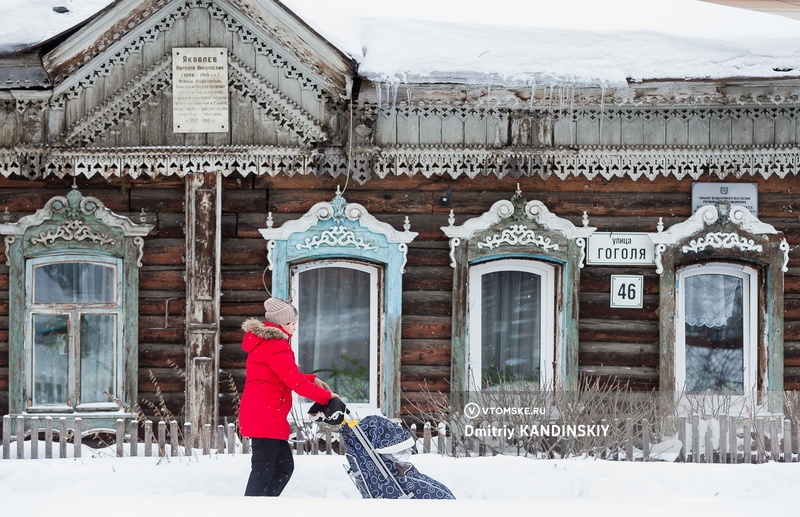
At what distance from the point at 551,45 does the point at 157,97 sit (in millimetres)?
3679

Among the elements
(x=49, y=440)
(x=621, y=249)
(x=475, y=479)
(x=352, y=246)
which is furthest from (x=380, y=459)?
(x=621, y=249)

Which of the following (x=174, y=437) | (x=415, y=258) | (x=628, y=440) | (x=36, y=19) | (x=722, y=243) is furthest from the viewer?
(x=415, y=258)

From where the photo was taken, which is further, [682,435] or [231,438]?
[682,435]

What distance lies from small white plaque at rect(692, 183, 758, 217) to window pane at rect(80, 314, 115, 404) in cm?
589

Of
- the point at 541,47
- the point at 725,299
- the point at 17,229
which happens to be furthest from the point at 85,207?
the point at 725,299

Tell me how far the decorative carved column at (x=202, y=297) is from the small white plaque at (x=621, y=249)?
3639 mm

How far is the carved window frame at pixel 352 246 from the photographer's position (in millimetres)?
7172

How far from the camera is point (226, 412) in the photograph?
283 inches

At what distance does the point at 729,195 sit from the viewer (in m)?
7.24

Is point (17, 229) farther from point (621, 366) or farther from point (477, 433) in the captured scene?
point (621, 366)

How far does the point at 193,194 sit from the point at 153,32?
151 cm

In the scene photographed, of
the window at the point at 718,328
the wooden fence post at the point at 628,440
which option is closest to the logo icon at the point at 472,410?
the wooden fence post at the point at 628,440

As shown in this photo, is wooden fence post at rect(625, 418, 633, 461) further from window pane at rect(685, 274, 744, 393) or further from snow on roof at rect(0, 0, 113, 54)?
snow on roof at rect(0, 0, 113, 54)

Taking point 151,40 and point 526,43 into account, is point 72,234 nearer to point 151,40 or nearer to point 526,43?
point 151,40
